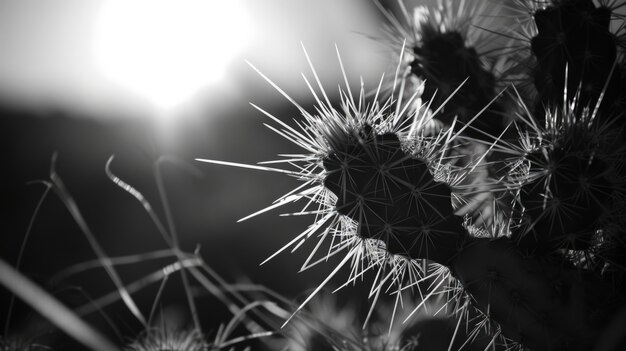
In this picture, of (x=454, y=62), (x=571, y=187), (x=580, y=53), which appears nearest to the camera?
(x=571, y=187)

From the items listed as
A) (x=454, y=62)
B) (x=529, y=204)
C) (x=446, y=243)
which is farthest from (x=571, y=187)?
(x=454, y=62)

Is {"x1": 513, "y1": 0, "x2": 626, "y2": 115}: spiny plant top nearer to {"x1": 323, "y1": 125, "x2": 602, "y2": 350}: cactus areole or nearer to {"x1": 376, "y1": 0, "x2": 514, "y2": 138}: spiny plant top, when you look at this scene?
{"x1": 376, "y1": 0, "x2": 514, "y2": 138}: spiny plant top

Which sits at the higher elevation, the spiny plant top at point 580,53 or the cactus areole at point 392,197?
the spiny plant top at point 580,53

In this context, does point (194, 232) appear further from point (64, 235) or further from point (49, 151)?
point (49, 151)

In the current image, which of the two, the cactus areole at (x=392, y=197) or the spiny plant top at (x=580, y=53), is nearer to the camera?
the cactus areole at (x=392, y=197)

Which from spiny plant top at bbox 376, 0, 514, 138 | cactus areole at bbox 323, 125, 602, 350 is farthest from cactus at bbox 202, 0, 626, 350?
spiny plant top at bbox 376, 0, 514, 138

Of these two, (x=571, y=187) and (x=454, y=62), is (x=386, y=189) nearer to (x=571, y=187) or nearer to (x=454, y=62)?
(x=571, y=187)

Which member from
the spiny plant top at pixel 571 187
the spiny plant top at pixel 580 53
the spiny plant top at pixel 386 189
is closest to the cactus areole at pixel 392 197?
the spiny plant top at pixel 386 189

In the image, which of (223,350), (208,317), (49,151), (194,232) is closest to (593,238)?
(223,350)

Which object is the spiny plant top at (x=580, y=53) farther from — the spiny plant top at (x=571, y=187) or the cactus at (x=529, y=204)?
the spiny plant top at (x=571, y=187)
